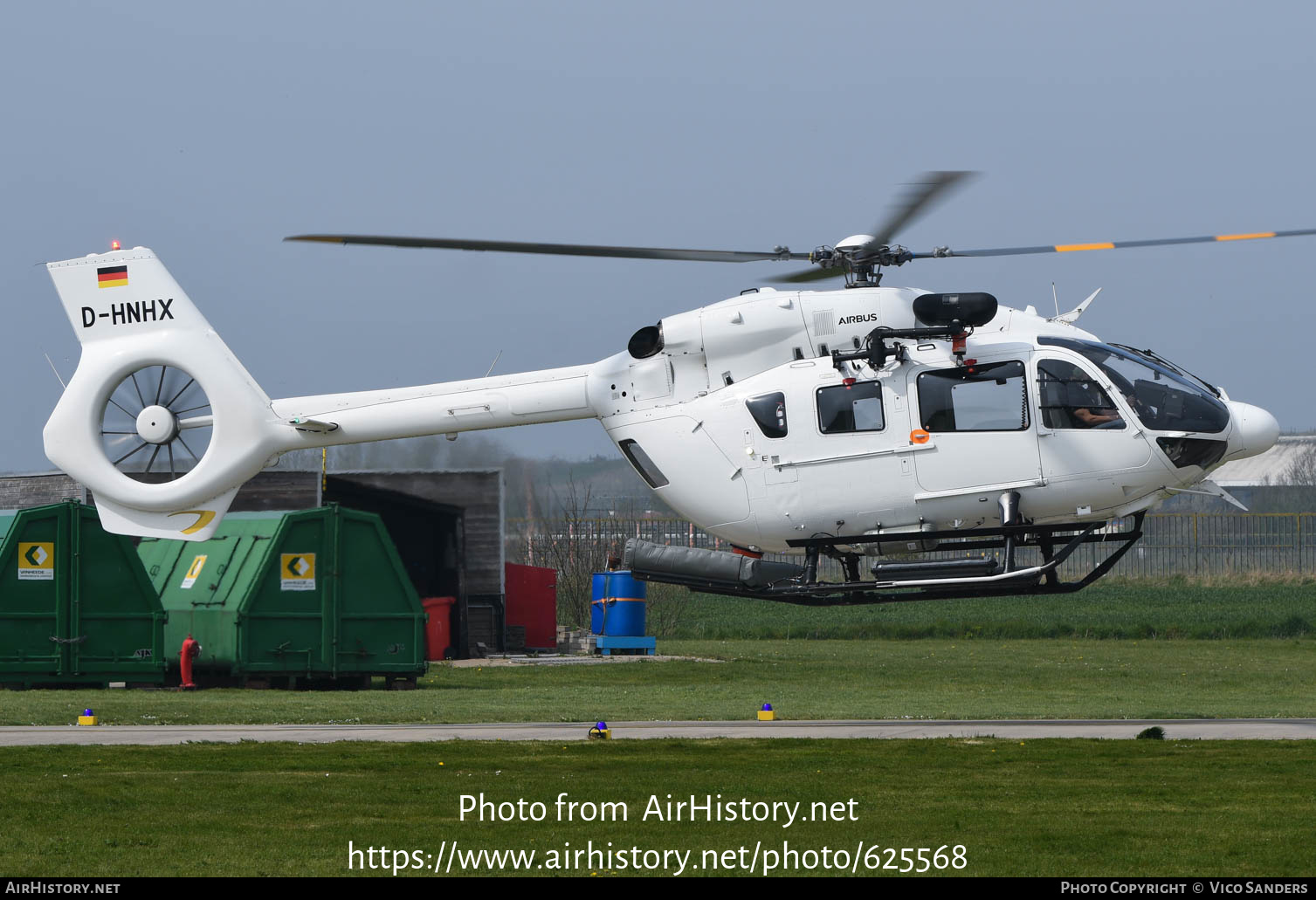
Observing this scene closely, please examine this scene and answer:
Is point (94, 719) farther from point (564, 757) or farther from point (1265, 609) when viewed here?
point (1265, 609)

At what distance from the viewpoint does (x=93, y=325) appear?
→ 59.6ft

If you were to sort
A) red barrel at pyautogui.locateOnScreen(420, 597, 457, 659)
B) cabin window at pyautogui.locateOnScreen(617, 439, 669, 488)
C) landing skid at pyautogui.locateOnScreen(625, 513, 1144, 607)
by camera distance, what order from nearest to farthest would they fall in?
landing skid at pyautogui.locateOnScreen(625, 513, 1144, 607), cabin window at pyautogui.locateOnScreen(617, 439, 669, 488), red barrel at pyautogui.locateOnScreen(420, 597, 457, 659)

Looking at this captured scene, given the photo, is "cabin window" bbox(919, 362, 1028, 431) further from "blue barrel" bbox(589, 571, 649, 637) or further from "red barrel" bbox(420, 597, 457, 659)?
"blue barrel" bbox(589, 571, 649, 637)

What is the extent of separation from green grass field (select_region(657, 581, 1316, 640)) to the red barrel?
954 cm

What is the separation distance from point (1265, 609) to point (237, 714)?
33.7m

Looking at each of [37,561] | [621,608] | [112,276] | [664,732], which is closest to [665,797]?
[664,732]

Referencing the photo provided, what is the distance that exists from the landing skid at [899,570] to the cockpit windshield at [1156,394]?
3.88 ft

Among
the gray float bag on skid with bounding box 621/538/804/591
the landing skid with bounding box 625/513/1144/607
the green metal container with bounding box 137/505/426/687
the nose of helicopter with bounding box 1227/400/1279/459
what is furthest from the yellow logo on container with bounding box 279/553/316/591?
the nose of helicopter with bounding box 1227/400/1279/459

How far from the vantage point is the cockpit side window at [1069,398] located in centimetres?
1577

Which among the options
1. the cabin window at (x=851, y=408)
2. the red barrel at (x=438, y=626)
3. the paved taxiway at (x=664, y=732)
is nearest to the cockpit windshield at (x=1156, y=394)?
the cabin window at (x=851, y=408)

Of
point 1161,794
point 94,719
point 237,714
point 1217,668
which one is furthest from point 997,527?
point 1217,668

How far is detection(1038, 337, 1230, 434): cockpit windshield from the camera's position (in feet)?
51.8

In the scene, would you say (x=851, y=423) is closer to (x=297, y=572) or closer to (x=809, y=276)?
(x=809, y=276)

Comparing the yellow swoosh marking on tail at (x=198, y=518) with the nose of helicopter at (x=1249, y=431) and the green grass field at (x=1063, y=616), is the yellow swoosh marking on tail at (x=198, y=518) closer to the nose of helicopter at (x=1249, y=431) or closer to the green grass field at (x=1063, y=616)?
the nose of helicopter at (x=1249, y=431)
